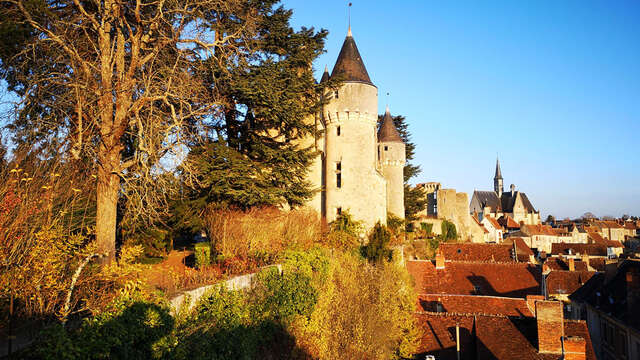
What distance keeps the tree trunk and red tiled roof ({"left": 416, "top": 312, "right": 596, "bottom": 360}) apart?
12.4 metres

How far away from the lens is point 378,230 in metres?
22.7

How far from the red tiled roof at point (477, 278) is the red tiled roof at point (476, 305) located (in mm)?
2731

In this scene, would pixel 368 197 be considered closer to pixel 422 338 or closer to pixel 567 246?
pixel 422 338

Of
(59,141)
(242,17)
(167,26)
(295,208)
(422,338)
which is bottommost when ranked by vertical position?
(422,338)

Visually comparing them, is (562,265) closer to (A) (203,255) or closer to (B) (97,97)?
(A) (203,255)

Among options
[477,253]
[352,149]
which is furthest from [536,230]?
[352,149]

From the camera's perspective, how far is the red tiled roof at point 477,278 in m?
26.0

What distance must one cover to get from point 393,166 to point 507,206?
268ft

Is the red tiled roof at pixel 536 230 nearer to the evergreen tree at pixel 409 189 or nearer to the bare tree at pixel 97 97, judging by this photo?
the evergreen tree at pixel 409 189

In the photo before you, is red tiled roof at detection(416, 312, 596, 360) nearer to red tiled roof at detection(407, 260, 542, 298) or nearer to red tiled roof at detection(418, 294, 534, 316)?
red tiled roof at detection(418, 294, 534, 316)

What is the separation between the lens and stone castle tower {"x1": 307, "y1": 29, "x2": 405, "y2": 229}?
23578 millimetres

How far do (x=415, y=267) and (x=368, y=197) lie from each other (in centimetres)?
753

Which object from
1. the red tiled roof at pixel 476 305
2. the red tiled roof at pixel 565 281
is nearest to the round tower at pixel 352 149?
Result: the red tiled roof at pixel 476 305

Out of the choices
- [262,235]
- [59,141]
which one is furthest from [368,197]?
[59,141]
